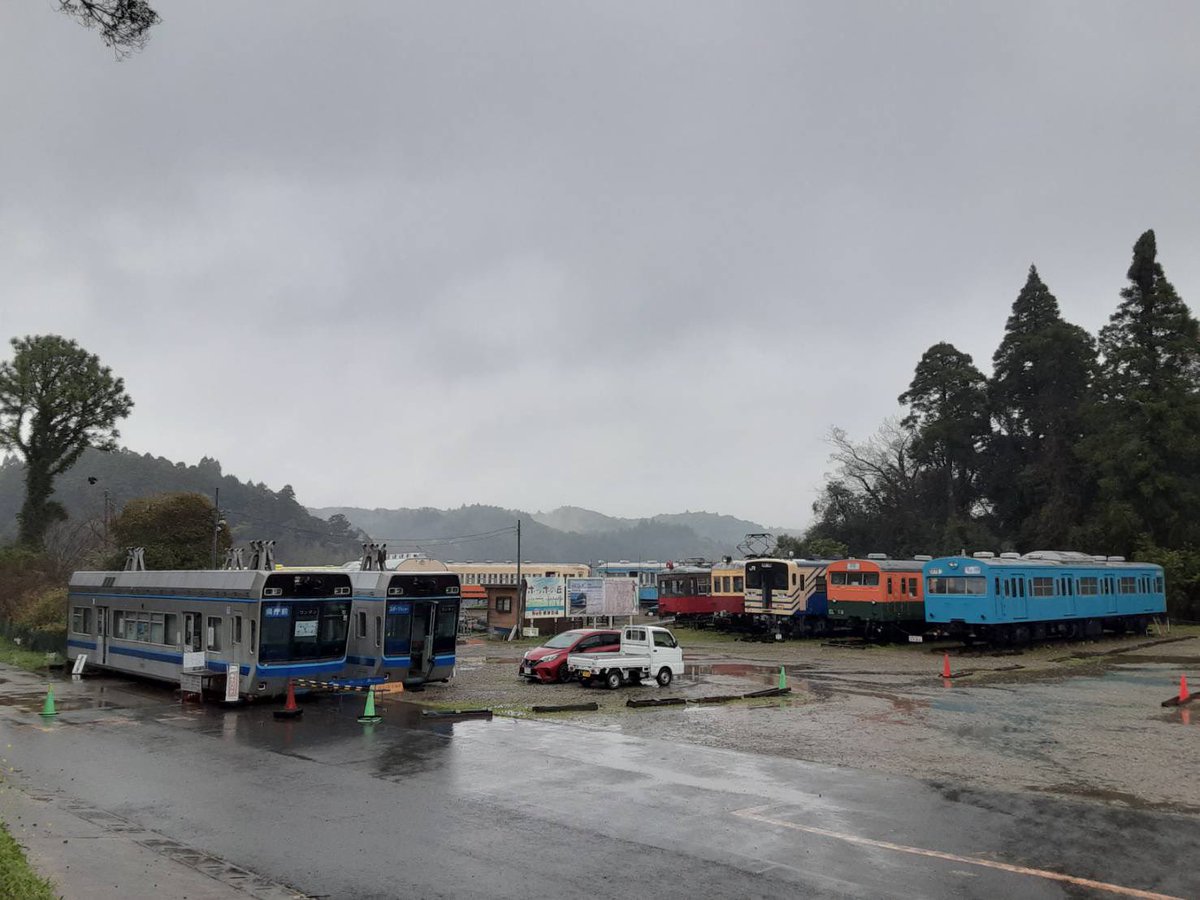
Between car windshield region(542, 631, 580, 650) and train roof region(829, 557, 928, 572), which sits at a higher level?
train roof region(829, 557, 928, 572)

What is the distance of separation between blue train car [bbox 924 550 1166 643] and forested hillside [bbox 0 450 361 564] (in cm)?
9083

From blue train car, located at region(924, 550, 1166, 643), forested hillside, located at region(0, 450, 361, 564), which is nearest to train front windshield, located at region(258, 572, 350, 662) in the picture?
blue train car, located at region(924, 550, 1166, 643)

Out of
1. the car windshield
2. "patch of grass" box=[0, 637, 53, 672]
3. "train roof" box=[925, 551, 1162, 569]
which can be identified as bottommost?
"patch of grass" box=[0, 637, 53, 672]

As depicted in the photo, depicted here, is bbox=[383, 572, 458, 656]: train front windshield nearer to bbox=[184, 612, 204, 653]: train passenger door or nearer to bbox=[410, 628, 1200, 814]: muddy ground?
bbox=[410, 628, 1200, 814]: muddy ground

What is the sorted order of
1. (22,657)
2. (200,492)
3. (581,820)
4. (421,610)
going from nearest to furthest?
(581,820), (421,610), (22,657), (200,492)

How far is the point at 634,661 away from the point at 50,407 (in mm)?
39795

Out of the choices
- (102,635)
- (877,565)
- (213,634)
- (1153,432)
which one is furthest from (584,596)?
(1153,432)

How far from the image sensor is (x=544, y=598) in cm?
4297

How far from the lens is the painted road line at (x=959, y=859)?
7.90m

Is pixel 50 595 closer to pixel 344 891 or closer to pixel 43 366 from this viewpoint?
pixel 43 366

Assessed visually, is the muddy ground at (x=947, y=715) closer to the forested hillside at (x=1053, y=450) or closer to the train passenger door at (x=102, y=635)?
the train passenger door at (x=102, y=635)

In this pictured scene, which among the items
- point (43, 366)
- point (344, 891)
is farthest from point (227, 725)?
point (43, 366)

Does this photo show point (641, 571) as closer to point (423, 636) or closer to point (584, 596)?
point (584, 596)

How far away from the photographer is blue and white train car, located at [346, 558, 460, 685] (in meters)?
22.4
